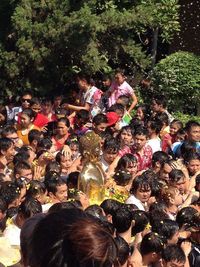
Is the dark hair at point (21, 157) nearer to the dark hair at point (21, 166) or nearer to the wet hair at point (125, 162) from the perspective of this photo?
the dark hair at point (21, 166)

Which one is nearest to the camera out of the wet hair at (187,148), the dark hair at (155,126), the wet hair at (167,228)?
the wet hair at (167,228)

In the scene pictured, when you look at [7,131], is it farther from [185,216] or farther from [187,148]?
[185,216]

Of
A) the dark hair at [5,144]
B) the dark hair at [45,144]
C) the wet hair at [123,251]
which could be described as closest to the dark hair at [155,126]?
the dark hair at [45,144]

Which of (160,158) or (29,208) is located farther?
(160,158)

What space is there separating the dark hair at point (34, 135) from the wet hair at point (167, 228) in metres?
2.67

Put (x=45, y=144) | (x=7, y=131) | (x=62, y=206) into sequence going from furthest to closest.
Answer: (x=7, y=131), (x=45, y=144), (x=62, y=206)

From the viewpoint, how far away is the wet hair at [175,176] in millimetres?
5852

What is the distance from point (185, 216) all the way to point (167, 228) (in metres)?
0.43

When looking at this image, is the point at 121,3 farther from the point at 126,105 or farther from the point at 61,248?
the point at 61,248

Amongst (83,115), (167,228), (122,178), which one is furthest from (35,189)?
(83,115)

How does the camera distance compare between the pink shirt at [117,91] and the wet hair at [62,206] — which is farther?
the pink shirt at [117,91]

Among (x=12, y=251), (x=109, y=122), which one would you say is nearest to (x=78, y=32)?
(x=109, y=122)

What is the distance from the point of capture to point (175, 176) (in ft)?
19.2

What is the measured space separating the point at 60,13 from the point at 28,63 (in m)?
0.89
